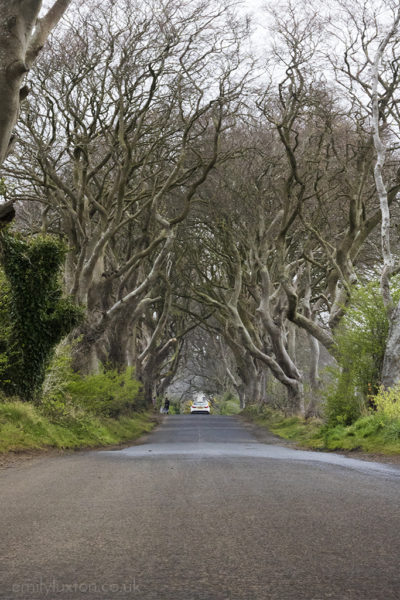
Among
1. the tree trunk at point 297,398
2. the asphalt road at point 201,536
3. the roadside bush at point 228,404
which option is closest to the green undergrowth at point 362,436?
the asphalt road at point 201,536

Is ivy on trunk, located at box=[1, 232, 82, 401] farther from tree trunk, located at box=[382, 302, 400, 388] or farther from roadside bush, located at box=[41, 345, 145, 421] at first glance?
tree trunk, located at box=[382, 302, 400, 388]

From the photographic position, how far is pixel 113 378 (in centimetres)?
2134

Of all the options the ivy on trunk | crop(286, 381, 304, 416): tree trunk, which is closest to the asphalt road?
the ivy on trunk

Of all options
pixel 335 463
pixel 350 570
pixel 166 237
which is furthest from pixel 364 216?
pixel 350 570

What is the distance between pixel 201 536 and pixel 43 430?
30.0 ft

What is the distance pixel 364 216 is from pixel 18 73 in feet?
46.6

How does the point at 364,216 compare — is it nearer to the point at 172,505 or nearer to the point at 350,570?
the point at 172,505

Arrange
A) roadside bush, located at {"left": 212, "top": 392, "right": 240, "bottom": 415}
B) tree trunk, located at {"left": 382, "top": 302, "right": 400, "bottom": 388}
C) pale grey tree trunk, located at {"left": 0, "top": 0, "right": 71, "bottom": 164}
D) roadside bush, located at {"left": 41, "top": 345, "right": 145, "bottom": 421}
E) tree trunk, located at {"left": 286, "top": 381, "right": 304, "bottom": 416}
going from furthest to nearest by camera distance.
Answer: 1. roadside bush, located at {"left": 212, "top": 392, "right": 240, "bottom": 415}
2. tree trunk, located at {"left": 286, "top": 381, "right": 304, "bottom": 416}
3. roadside bush, located at {"left": 41, "top": 345, "right": 145, "bottom": 421}
4. tree trunk, located at {"left": 382, "top": 302, "right": 400, "bottom": 388}
5. pale grey tree trunk, located at {"left": 0, "top": 0, "right": 71, "bottom": 164}

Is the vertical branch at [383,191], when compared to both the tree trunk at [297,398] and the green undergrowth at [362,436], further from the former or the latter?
the tree trunk at [297,398]

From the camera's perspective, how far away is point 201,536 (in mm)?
4617

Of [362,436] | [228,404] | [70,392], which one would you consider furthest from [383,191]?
[228,404]

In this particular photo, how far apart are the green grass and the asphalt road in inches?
135

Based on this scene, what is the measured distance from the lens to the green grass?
38.4ft

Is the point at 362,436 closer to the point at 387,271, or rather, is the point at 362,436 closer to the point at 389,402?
the point at 389,402
